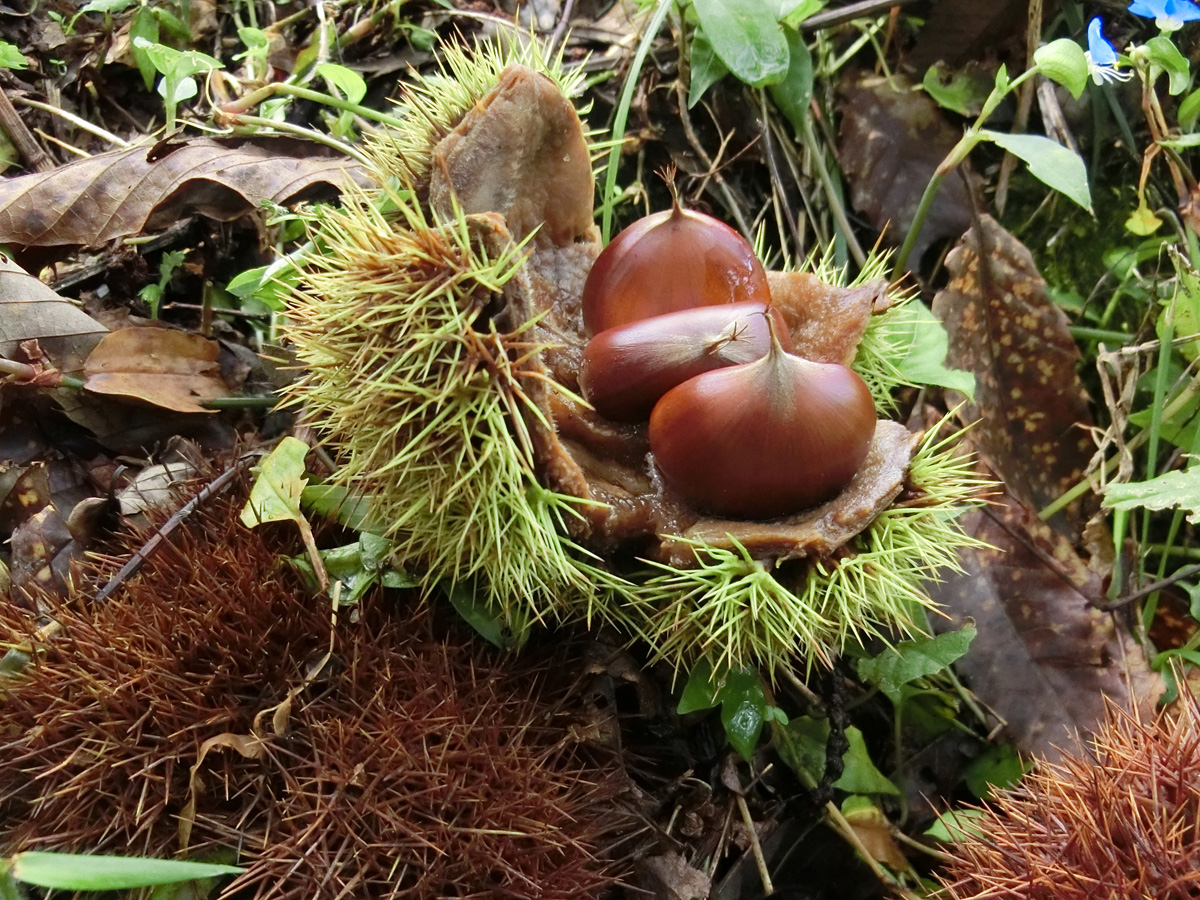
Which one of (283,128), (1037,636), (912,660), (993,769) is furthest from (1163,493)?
(283,128)

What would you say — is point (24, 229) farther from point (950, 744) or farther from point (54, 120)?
point (950, 744)

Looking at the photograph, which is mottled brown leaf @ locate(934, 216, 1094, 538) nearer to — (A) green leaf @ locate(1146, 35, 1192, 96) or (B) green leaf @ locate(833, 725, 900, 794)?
(A) green leaf @ locate(1146, 35, 1192, 96)

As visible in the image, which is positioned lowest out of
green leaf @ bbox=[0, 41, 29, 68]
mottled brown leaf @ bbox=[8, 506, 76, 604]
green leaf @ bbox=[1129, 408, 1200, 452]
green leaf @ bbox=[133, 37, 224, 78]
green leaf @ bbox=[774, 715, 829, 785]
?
green leaf @ bbox=[774, 715, 829, 785]

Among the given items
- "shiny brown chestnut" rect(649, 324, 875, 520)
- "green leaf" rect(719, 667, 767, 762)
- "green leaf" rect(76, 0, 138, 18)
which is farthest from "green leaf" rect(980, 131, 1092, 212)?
"green leaf" rect(76, 0, 138, 18)

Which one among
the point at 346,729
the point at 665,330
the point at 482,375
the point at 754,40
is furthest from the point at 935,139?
the point at 346,729

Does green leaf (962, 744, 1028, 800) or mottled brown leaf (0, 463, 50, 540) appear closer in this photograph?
mottled brown leaf (0, 463, 50, 540)

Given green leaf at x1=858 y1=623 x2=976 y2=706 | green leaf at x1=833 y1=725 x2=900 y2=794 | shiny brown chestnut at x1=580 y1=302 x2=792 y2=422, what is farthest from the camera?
green leaf at x1=833 y1=725 x2=900 y2=794
